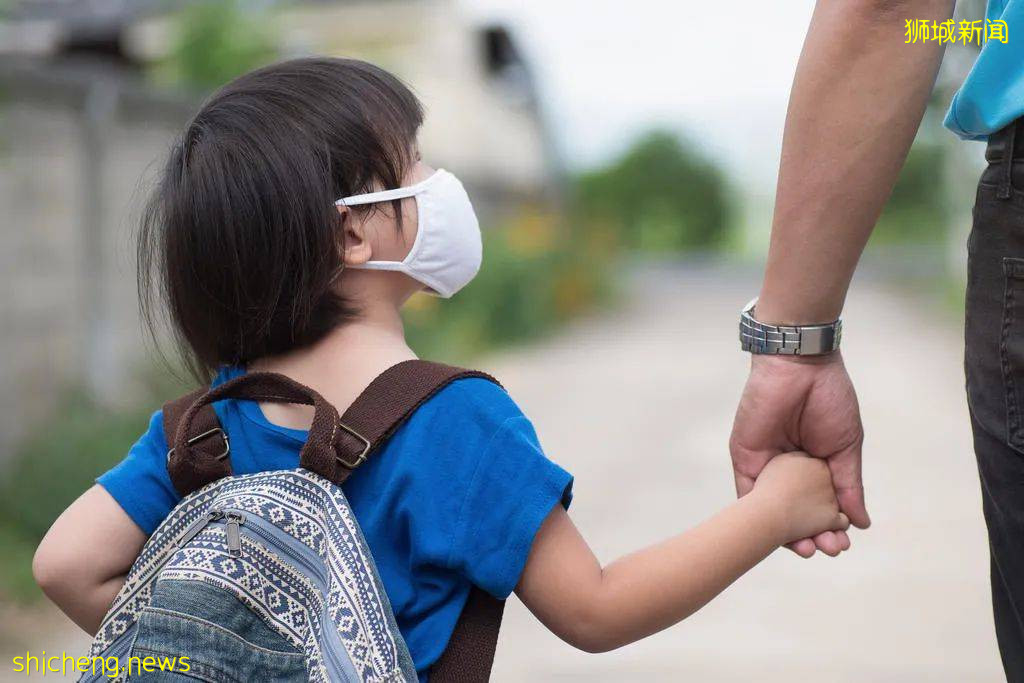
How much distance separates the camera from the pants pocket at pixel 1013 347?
Answer: 1.46 metres

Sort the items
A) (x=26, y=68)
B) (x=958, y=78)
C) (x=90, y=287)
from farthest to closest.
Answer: (x=958, y=78) < (x=90, y=287) < (x=26, y=68)

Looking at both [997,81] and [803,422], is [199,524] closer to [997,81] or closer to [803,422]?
[803,422]

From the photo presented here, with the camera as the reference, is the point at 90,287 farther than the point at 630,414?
No

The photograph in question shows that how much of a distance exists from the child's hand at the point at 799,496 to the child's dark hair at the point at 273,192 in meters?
0.72

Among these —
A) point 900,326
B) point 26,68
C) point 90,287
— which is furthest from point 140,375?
point 900,326

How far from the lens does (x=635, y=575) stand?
5.00ft

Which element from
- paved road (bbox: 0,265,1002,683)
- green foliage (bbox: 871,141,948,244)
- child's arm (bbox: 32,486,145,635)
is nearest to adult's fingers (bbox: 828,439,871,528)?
child's arm (bbox: 32,486,145,635)

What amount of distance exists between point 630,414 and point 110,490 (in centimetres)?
630

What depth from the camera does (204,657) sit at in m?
1.29

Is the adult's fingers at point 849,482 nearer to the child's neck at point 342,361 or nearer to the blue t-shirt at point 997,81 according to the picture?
the blue t-shirt at point 997,81

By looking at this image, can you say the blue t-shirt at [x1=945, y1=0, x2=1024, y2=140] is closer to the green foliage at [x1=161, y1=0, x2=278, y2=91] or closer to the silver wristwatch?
the silver wristwatch

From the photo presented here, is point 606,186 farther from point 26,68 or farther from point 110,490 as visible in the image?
point 110,490

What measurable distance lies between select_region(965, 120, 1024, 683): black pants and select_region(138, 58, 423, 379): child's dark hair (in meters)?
0.82

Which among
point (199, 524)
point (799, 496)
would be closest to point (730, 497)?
point (799, 496)
